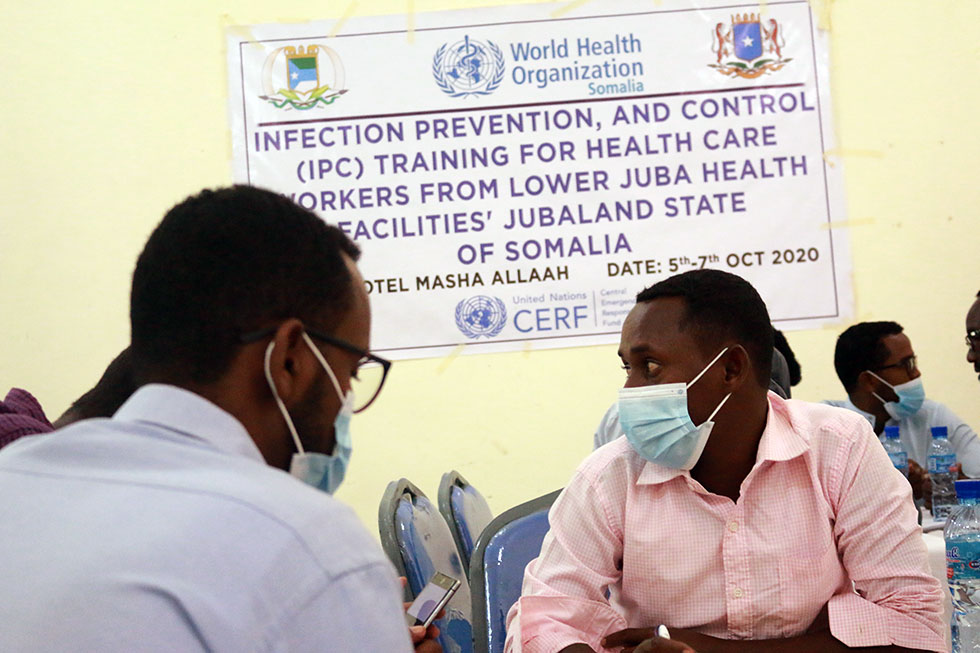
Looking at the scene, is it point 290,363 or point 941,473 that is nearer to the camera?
point 290,363

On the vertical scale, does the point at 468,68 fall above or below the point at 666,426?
above

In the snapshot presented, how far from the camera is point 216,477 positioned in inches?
32.8

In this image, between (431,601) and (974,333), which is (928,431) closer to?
(974,333)

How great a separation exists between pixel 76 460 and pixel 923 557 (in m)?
1.35

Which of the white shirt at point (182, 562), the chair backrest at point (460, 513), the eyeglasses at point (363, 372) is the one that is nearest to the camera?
the white shirt at point (182, 562)

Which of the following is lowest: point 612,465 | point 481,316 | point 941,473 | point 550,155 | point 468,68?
point 941,473

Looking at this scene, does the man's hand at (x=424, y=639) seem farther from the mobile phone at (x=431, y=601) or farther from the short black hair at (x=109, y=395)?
the short black hair at (x=109, y=395)

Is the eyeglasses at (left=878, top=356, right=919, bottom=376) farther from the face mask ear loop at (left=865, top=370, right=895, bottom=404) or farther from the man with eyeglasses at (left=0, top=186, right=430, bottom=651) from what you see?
the man with eyeglasses at (left=0, top=186, right=430, bottom=651)

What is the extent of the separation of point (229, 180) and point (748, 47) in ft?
7.42

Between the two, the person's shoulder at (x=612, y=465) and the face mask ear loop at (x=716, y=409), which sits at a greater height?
the face mask ear loop at (x=716, y=409)

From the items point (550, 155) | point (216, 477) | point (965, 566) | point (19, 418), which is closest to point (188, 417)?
point (216, 477)

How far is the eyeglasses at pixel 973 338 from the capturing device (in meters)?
3.79

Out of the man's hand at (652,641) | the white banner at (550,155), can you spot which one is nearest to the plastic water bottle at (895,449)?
the white banner at (550,155)

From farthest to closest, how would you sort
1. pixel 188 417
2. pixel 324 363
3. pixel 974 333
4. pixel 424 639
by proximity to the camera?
1. pixel 974 333
2. pixel 424 639
3. pixel 324 363
4. pixel 188 417
